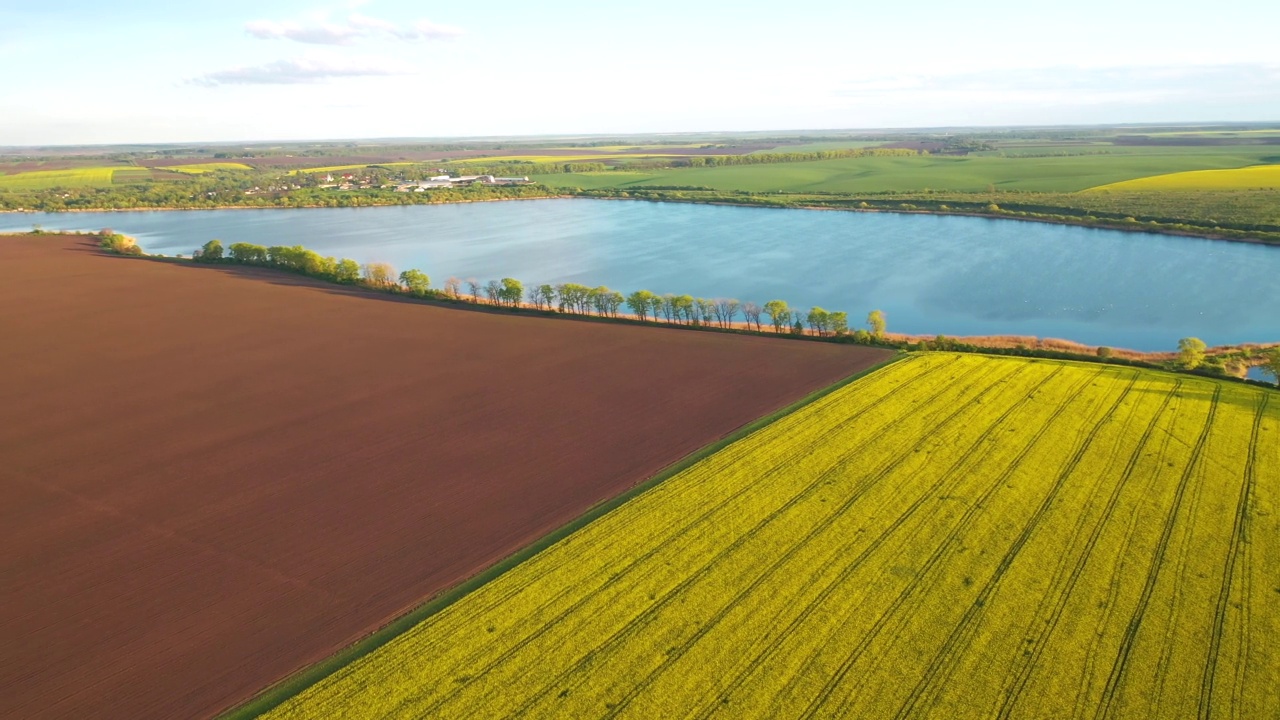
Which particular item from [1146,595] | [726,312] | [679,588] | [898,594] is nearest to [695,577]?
[679,588]

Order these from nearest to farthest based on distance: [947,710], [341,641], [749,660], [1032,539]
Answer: [947,710] < [749,660] < [341,641] < [1032,539]

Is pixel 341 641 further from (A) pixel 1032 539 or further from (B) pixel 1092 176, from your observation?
(B) pixel 1092 176

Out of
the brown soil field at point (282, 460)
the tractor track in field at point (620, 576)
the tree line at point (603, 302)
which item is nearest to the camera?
the tractor track in field at point (620, 576)

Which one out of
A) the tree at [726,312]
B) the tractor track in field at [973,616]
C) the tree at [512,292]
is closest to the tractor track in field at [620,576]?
the tractor track in field at [973,616]

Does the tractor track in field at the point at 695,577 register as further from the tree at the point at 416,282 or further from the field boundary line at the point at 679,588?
the tree at the point at 416,282

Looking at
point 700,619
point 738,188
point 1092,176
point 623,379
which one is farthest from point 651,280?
point 1092,176

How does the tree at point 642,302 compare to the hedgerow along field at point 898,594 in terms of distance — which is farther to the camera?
the tree at point 642,302
